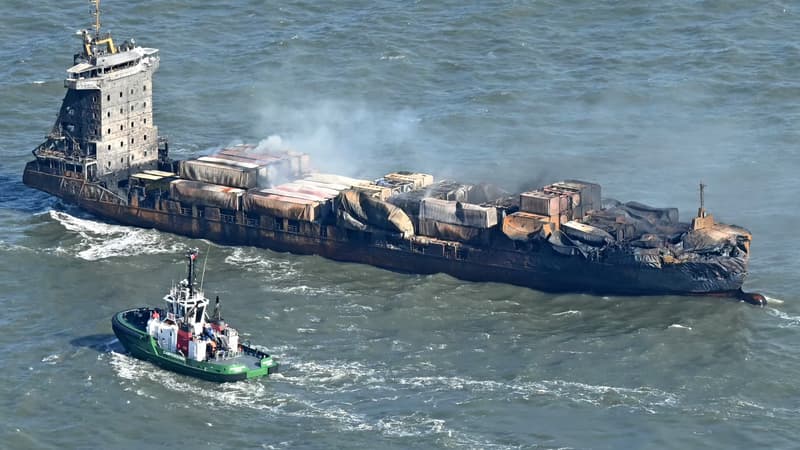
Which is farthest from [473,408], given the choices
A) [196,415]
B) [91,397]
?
[91,397]

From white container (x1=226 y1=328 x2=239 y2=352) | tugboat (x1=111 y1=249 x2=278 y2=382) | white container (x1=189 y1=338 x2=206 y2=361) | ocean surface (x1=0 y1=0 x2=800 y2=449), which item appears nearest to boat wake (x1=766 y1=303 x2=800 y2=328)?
ocean surface (x1=0 y1=0 x2=800 y2=449)

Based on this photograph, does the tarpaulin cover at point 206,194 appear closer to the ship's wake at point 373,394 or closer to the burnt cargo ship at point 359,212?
the burnt cargo ship at point 359,212

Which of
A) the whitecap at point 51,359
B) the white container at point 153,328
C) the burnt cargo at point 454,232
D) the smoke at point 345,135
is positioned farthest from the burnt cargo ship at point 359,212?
the whitecap at point 51,359

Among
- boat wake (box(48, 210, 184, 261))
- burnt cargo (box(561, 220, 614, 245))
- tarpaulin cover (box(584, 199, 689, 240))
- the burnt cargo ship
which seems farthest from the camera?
boat wake (box(48, 210, 184, 261))

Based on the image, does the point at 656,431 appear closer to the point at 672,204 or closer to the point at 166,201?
the point at 672,204

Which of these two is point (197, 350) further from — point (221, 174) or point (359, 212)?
point (221, 174)

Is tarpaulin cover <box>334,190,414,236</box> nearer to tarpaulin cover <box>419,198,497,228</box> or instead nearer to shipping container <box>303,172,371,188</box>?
tarpaulin cover <box>419,198,497,228</box>

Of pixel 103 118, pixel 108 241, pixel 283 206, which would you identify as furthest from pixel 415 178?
pixel 103 118

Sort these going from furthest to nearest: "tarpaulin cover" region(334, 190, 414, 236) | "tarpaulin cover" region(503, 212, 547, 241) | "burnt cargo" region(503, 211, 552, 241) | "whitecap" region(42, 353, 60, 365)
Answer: "tarpaulin cover" region(334, 190, 414, 236) → "tarpaulin cover" region(503, 212, 547, 241) → "burnt cargo" region(503, 211, 552, 241) → "whitecap" region(42, 353, 60, 365)

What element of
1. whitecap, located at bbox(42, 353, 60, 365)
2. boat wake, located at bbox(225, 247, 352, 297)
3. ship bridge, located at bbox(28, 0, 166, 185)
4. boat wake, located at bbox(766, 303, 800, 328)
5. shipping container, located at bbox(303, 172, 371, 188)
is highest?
ship bridge, located at bbox(28, 0, 166, 185)
